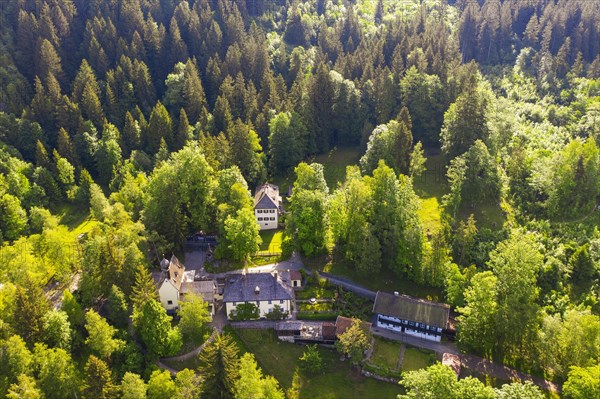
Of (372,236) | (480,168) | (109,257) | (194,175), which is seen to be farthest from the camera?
(480,168)

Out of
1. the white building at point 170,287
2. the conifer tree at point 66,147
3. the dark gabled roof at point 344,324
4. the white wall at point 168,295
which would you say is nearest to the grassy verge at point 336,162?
the dark gabled roof at point 344,324

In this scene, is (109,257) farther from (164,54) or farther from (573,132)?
(573,132)

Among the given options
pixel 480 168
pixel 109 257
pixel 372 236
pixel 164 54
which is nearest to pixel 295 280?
pixel 372 236

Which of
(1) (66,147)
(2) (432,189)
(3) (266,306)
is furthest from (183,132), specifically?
(3) (266,306)

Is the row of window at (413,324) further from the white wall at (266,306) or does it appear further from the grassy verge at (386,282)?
the white wall at (266,306)

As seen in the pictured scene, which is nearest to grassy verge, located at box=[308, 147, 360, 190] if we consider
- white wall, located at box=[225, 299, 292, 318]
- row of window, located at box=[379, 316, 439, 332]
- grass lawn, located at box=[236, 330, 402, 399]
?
white wall, located at box=[225, 299, 292, 318]

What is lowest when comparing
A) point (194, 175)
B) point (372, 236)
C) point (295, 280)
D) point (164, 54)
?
point (295, 280)

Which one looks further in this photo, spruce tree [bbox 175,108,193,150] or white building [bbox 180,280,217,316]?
spruce tree [bbox 175,108,193,150]

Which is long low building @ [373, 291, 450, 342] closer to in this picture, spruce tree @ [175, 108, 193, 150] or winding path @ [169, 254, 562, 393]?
winding path @ [169, 254, 562, 393]
